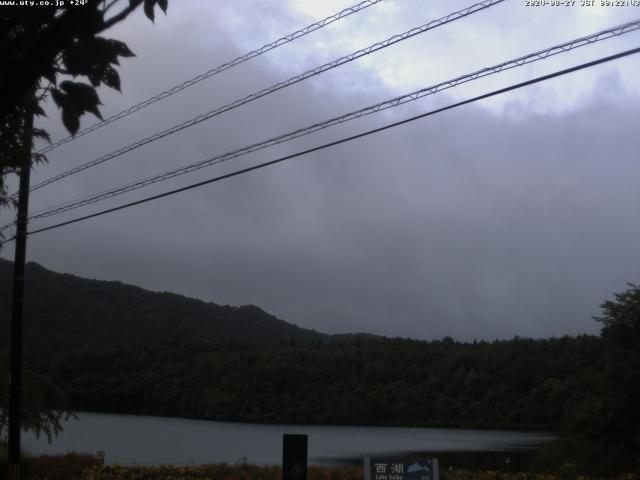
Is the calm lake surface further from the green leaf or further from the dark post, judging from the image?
the green leaf

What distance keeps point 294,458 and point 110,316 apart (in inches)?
2114

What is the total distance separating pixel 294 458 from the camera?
37.3ft

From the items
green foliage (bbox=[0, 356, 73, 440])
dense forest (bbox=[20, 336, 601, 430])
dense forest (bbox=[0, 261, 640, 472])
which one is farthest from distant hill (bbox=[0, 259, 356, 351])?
green foliage (bbox=[0, 356, 73, 440])

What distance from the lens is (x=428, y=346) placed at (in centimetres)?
7994

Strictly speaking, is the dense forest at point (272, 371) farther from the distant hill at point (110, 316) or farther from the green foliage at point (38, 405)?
the green foliage at point (38, 405)

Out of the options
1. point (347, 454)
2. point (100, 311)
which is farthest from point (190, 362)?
Answer: point (347, 454)

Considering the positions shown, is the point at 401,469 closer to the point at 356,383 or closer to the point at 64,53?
the point at 64,53

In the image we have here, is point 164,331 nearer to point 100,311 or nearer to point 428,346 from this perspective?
point 100,311

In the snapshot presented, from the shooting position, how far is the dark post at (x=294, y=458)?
445 inches

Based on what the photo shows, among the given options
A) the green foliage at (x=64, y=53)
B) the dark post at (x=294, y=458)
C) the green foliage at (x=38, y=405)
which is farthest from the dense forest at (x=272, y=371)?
the green foliage at (x=64, y=53)

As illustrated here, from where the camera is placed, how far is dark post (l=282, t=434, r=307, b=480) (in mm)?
11312

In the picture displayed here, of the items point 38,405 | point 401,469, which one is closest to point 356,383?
point 38,405

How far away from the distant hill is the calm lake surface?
227 inches

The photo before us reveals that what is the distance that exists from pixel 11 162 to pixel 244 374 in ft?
209
